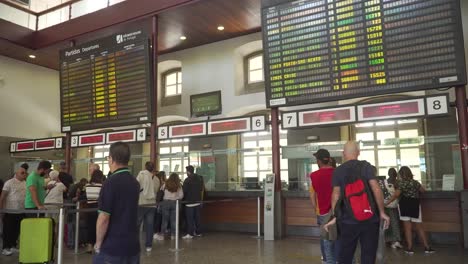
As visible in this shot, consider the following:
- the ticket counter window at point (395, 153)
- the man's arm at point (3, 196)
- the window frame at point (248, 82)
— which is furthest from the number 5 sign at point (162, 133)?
the ticket counter window at point (395, 153)

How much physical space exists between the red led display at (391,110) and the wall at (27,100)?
10.7 m

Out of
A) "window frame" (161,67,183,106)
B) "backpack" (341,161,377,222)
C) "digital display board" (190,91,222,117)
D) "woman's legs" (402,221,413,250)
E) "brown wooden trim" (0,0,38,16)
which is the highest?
"brown wooden trim" (0,0,38,16)

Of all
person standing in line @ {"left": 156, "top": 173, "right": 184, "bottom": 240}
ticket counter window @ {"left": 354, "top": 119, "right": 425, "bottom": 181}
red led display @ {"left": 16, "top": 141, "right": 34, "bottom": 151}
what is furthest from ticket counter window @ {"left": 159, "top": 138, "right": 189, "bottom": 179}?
red led display @ {"left": 16, "top": 141, "right": 34, "bottom": 151}

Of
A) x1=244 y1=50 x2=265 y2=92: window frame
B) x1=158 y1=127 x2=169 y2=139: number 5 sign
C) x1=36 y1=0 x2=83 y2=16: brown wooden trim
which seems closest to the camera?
x1=158 y1=127 x2=169 y2=139: number 5 sign

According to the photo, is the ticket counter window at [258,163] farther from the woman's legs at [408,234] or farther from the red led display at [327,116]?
the woman's legs at [408,234]

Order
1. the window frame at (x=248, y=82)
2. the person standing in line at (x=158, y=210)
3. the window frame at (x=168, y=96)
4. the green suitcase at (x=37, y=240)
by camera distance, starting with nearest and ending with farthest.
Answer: the green suitcase at (x=37, y=240), the person standing in line at (x=158, y=210), the window frame at (x=248, y=82), the window frame at (x=168, y=96)

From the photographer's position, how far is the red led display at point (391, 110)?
20.9ft

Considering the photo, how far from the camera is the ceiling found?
29.5 feet

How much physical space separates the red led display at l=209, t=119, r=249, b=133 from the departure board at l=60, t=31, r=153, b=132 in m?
1.41

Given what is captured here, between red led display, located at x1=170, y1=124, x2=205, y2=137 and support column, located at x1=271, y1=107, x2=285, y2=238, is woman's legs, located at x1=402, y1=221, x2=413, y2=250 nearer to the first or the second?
support column, located at x1=271, y1=107, x2=285, y2=238

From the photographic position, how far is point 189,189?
26.7 feet

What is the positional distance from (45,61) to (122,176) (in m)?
11.7

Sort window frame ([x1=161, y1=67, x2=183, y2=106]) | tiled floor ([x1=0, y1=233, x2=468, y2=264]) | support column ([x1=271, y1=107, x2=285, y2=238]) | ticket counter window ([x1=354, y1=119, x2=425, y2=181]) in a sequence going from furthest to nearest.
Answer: window frame ([x1=161, y1=67, x2=183, y2=106]), support column ([x1=271, y1=107, x2=285, y2=238]), ticket counter window ([x1=354, y1=119, x2=425, y2=181]), tiled floor ([x1=0, y1=233, x2=468, y2=264])

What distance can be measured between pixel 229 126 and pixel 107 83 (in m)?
3.15
